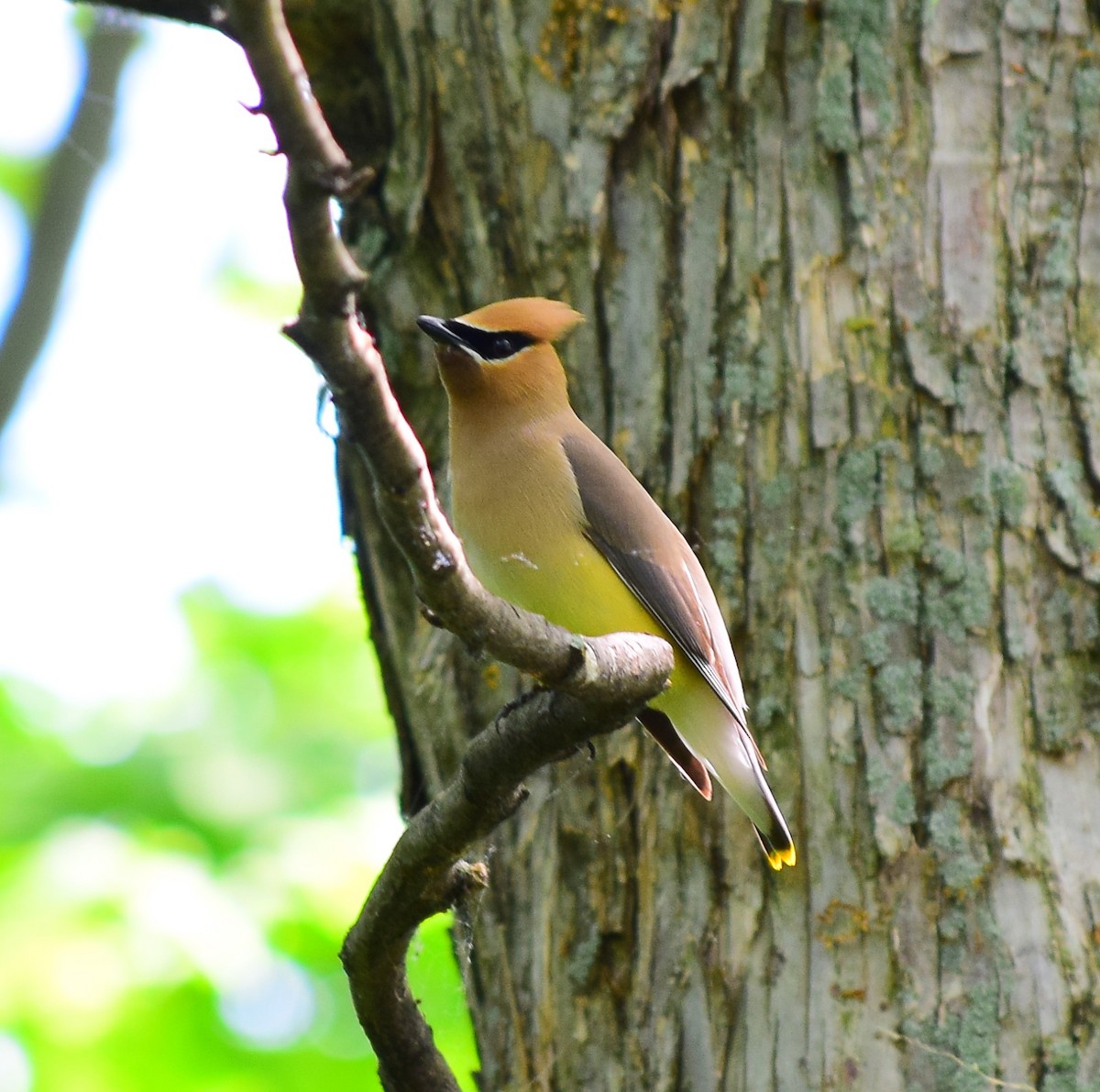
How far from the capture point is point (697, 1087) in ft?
11.1

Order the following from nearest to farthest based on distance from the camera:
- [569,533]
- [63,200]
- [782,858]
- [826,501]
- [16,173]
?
[782,858] < [826,501] < [569,533] < [63,200] < [16,173]

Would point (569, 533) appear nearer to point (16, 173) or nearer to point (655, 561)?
point (655, 561)

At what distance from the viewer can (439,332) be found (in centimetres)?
380

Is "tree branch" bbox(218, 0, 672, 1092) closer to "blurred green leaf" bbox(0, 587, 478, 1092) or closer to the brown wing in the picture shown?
the brown wing

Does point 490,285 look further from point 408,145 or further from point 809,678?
A: point 809,678

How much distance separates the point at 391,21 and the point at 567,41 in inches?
21.9

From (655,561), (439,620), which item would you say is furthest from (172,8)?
(439,620)

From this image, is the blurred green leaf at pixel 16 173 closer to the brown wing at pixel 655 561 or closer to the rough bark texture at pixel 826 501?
the rough bark texture at pixel 826 501

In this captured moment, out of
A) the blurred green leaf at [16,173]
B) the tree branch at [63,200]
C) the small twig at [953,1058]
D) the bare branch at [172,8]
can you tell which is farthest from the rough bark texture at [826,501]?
the blurred green leaf at [16,173]

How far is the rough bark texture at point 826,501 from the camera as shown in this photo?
3.30m

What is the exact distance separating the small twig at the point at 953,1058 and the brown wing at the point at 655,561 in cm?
75

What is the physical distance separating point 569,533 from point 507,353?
51cm

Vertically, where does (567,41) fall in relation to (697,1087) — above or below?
above

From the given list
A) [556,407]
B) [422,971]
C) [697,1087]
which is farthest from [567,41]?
[422,971]
